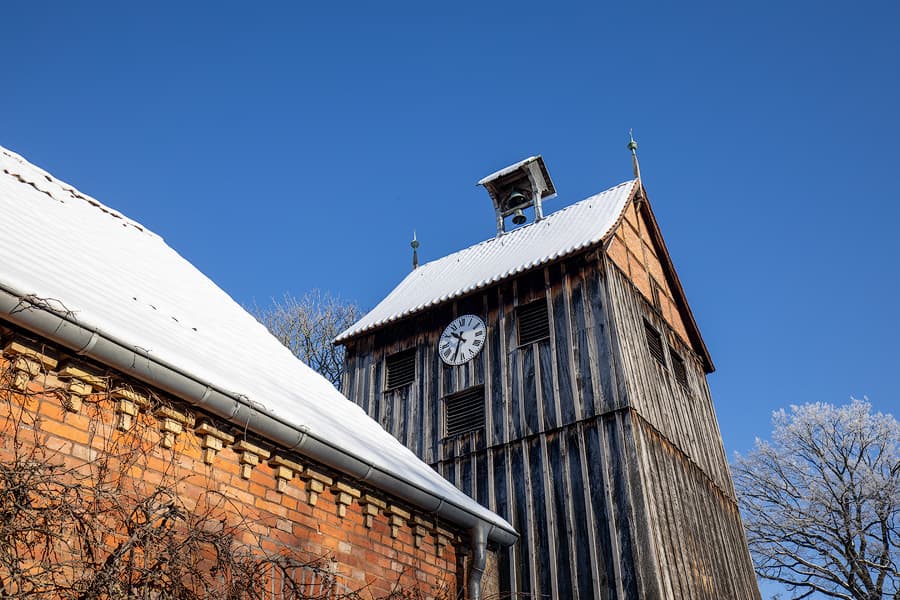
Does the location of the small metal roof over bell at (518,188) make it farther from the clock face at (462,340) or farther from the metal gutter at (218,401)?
the metal gutter at (218,401)

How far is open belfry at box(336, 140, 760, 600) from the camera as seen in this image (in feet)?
38.7

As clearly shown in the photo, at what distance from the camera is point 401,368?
15.4 m

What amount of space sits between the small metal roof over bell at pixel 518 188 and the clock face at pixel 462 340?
3.92m

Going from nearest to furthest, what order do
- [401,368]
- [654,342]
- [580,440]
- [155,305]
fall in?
[155,305] < [580,440] < [654,342] < [401,368]

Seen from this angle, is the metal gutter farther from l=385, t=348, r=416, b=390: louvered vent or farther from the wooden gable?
the wooden gable

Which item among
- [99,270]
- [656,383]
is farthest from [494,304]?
[99,270]

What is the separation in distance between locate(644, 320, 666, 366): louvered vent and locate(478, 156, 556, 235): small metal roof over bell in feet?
14.5

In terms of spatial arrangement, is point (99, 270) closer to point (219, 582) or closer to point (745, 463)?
point (219, 582)

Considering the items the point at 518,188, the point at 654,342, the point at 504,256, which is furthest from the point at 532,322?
the point at 518,188

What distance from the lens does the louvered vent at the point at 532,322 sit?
45.9 ft

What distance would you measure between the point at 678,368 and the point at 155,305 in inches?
431

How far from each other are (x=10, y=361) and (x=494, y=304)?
10220mm

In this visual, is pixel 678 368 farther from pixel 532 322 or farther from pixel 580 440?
pixel 580 440

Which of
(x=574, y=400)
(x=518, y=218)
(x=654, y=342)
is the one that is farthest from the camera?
(x=518, y=218)
